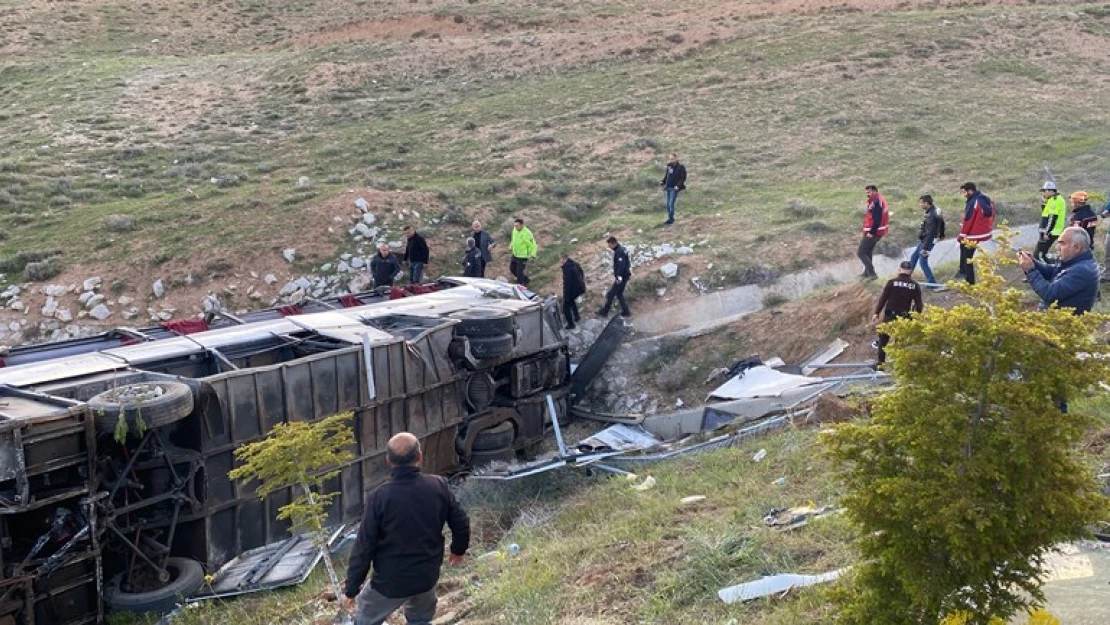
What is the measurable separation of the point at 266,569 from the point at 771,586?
206 inches

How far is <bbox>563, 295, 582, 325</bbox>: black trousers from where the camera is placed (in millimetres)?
17394

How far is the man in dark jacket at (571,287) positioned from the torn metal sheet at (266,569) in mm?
8067

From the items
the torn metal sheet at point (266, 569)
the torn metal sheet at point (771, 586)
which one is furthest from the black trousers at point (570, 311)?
the torn metal sheet at point (771, 586)

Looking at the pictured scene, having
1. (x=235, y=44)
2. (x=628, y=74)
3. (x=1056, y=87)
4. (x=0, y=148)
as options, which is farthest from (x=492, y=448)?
(x=235, y=44)

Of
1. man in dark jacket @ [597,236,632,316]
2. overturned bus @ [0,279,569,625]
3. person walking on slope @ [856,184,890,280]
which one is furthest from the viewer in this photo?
man in dark jacket @ [597,236,632,316]

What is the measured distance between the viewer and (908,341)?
177 inches

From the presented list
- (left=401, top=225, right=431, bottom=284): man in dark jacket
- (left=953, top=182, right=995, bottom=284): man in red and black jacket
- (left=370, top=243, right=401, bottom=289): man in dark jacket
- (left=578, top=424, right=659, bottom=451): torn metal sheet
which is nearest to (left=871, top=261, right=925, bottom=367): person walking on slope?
(left=953, top=182, right=995, bottom=284): man in red and black jacket

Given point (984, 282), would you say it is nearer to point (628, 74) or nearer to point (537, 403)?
point (537, 403)

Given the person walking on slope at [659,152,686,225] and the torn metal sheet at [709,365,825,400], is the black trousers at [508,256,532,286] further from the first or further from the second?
the torn metal sheet at [709,365,825,400]

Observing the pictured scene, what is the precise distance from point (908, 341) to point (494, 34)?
40011mm

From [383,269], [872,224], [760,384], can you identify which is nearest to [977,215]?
[872,224]

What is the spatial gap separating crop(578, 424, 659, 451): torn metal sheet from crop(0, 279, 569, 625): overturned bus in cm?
99

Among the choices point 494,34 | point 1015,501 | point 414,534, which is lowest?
point 414,534

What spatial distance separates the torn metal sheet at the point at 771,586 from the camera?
6.14m
